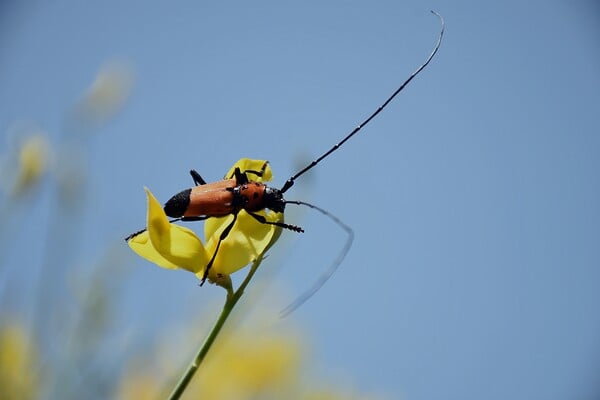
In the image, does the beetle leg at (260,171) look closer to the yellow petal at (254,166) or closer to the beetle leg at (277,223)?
the yellow petal at (254,166)

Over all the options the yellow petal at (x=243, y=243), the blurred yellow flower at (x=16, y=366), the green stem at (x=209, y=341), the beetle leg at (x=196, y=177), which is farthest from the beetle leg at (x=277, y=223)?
the blurred yellow flower at (x=16, y=366)

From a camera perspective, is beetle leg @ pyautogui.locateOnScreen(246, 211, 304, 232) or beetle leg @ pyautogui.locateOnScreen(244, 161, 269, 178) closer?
beetle leg @ pyautogui.locateOnScreen(246, 211, 304, 232)

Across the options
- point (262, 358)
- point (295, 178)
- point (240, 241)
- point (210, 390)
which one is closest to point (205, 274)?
point (240, 241)

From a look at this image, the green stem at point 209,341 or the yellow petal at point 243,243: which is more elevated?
the yellow petal at point 243,243

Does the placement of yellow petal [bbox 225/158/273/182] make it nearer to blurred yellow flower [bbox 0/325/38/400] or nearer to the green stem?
the green stem

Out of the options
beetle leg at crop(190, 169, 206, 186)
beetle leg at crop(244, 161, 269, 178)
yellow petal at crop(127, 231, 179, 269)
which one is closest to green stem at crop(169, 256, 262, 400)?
yellow petal at crop(127, 231, 179, 269)

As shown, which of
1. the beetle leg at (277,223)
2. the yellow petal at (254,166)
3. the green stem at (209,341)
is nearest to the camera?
the green stem at (209,341)

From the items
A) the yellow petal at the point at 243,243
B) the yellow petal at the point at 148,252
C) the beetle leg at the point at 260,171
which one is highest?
the beetle leg at the point at 260,171
